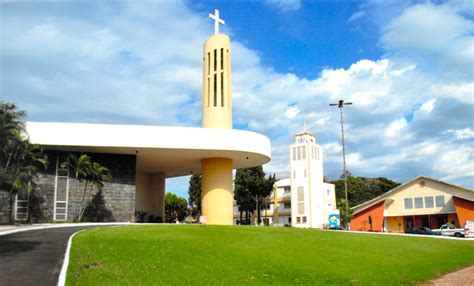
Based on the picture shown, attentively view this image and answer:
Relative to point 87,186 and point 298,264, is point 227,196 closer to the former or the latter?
point 87,186

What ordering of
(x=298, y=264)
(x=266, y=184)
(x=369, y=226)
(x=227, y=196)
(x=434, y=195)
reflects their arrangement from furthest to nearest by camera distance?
(x=266, y=184)
(x=369, y=226)
(x=434, y=195)
(x=227, y=196)
(x=298, y=264)

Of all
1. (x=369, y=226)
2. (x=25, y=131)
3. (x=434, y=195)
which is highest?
(x=25, y=131)

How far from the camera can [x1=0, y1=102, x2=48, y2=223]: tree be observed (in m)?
28.0

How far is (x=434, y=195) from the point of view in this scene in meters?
53.2

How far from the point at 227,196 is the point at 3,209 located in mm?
15558

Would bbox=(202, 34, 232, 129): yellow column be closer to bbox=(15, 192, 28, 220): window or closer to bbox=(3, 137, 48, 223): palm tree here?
bbox=(3, 137, 48, 223): palm tree

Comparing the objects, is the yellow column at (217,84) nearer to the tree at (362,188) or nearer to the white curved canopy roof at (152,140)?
the white curved canopy roof at (152,140)

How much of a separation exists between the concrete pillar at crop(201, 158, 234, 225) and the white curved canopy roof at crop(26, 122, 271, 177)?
90cm

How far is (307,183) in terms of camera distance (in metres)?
66.8

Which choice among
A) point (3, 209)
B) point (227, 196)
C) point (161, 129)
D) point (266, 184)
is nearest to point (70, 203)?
point (3, 209)

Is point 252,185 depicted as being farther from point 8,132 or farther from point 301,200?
point 8,132

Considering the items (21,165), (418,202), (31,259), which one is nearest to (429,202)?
(418,202)

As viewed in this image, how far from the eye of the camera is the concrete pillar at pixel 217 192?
3544cm

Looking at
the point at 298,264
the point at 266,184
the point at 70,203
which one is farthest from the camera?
the point at 266,184
